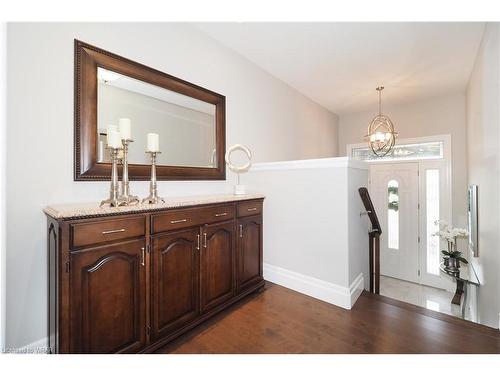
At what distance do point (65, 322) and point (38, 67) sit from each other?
152 cm

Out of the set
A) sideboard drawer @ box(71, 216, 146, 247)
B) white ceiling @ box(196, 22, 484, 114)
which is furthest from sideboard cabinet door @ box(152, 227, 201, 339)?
white ceiling @ box(196, 22, 484, 114)

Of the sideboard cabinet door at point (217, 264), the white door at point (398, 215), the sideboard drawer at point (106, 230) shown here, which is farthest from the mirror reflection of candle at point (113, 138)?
the white door at point (398, 215)

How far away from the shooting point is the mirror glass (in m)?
1.76

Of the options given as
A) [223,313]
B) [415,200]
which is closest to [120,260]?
[223,313]

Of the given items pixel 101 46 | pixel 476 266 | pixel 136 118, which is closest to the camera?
pixel 101 46

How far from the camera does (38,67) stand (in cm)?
148

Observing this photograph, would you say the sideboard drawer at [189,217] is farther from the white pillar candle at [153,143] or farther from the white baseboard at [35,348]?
the white baseboard at [35,348]

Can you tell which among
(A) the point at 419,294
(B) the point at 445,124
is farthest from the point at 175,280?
(B) the point at 445,124

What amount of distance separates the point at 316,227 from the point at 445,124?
12.1 ft

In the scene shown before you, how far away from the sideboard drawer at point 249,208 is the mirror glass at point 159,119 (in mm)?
628

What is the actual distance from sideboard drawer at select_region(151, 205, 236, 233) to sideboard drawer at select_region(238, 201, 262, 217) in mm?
100

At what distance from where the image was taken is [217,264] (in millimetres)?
1933

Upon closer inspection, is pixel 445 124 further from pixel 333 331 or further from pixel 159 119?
pixel 159 119
